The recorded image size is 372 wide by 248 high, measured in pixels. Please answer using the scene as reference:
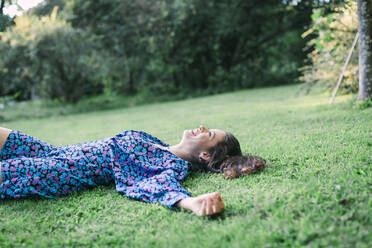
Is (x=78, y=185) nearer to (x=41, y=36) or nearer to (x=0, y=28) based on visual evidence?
(x=0, y=28)

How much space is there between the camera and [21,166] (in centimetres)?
247

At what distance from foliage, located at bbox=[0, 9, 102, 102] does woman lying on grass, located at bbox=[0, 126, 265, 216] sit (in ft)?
31.7

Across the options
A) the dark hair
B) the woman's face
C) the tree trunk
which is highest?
the tree trunk

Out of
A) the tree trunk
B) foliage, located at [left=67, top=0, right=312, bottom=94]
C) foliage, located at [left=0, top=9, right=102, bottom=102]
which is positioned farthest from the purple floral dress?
foliage, located at [left=67, top=0, right=312, bottom=94]

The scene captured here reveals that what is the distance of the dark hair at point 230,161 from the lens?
257 centimetres

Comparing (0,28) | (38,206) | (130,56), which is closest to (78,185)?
(38,206)

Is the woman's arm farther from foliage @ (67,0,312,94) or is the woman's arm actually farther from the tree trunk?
foliage @ (67,0,312,94)

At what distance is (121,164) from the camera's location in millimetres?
2650

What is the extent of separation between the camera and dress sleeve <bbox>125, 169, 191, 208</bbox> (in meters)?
2.12

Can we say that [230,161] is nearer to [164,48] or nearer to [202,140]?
[202,140]

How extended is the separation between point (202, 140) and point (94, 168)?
1017mm

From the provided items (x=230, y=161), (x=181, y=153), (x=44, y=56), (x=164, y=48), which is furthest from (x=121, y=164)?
(x=164, y=48)

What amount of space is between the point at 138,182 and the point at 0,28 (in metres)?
2.00

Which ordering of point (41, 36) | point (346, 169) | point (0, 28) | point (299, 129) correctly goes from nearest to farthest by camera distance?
point (346, 169)
point (0, 28)
point (299, 129)
point (41, 36)
